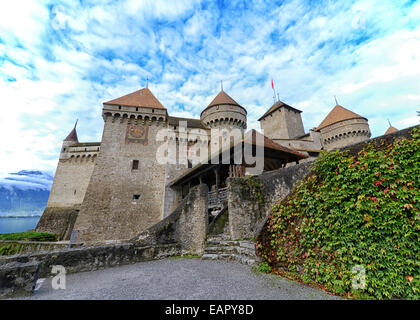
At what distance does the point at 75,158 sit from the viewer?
19.7m

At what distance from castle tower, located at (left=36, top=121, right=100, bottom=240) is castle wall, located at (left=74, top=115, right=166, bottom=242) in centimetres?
554

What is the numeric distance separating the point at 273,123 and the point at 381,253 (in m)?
27.7

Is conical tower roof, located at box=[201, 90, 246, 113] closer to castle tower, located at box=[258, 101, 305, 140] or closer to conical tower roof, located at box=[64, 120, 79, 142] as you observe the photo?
castle tower, located at box=[258, 101, 305, 140]

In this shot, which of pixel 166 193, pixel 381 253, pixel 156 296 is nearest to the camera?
pixel 381 253

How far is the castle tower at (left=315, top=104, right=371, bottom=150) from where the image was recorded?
20656 millimetres

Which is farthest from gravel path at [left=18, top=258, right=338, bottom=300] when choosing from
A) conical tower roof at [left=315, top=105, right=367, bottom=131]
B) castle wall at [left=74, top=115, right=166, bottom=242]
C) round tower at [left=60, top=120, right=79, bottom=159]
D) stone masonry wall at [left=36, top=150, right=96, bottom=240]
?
conical tower roof at [left=315, top=105, right=367, bottom=131]

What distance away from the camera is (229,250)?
5379mm

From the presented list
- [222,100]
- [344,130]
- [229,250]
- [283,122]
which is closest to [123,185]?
[229,250]

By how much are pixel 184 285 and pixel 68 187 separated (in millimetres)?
20947

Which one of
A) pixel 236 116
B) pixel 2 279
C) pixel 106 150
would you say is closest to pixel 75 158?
pixel 106 150

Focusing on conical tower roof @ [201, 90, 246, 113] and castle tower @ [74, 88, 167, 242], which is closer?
A: castle tower @ [74, 88, 167, 242]

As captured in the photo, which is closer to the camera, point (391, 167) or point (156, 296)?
point (391, 167)

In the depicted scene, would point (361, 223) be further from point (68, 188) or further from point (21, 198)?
point (21, 198)
